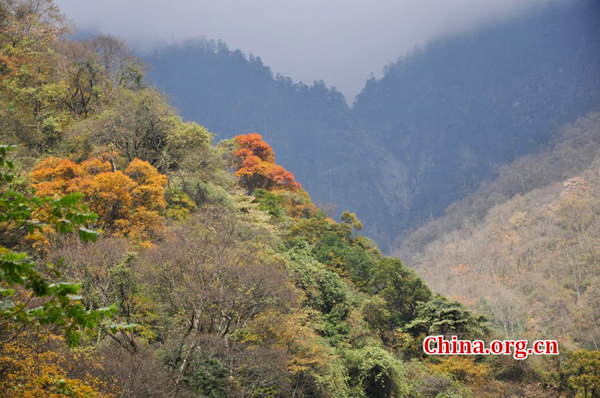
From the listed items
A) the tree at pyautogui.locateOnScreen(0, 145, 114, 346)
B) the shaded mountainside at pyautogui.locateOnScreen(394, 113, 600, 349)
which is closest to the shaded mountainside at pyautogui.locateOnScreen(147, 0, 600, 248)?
the shaded mountainside at pyautogui.locateOnScreen(394, 113, 600, 349)

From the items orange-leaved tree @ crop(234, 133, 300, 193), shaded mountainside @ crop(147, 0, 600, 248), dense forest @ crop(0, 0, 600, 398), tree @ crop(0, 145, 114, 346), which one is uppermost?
shaded mountainside @ crop(147, 0, 600, 248)

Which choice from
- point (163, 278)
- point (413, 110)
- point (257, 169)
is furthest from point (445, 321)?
point (413, 110)

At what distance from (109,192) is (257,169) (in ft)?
60.8

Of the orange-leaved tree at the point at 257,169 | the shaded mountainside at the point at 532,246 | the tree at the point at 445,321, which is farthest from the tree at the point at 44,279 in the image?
the shaded mountainside at the point at 532,246

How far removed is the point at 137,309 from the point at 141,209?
551 cm

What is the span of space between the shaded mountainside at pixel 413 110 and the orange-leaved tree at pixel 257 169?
66.5m

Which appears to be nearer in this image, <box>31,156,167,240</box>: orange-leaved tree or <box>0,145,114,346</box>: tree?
<box>0,145,114,346</box>: tree

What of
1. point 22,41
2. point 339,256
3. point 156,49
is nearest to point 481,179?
point 156,49

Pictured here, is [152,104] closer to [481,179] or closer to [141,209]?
[141,209]

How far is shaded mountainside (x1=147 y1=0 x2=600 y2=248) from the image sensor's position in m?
110

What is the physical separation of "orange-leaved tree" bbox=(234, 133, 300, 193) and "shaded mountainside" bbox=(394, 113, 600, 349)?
63.1 feet

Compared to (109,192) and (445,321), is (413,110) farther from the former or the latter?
(109,192)

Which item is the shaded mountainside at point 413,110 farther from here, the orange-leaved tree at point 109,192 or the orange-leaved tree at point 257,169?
the orange-leaved tree at point 109,192

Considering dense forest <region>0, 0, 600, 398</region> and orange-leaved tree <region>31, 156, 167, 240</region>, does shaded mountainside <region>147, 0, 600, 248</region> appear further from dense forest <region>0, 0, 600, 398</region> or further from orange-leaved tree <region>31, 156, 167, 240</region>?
orange-leaved tree <region>31, 156, 167, 240</region>
